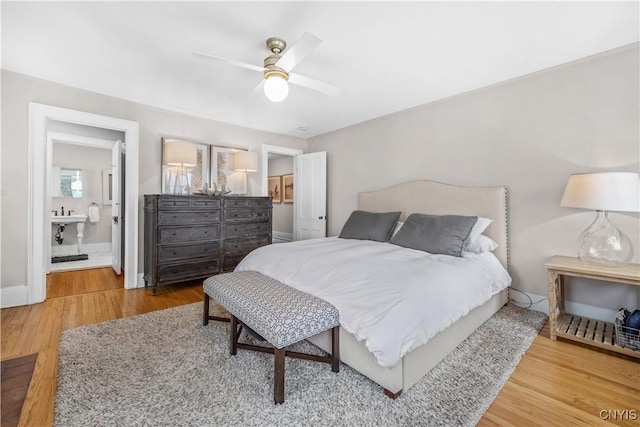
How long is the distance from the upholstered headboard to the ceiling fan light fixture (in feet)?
→ 7.39

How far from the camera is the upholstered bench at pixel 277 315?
150cm

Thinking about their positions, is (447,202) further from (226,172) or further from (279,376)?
(226,172)

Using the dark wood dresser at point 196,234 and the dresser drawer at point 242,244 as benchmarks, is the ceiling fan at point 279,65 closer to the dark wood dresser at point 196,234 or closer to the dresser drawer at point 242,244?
the dark wood dresser at point 196,234

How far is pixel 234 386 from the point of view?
1639 millimetres

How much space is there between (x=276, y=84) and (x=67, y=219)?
18.4 feet

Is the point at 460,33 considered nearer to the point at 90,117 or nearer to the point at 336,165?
the point at 336,165

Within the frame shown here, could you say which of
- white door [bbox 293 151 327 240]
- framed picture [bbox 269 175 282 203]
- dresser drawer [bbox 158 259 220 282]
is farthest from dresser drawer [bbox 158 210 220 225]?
framed picture [bbox 269 175 282 203]

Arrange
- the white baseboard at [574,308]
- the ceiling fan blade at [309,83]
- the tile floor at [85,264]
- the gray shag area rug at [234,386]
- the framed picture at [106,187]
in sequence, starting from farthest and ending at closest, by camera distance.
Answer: the framed picture at [106,187]
the tile floor at [85,264]
the white baseboard at [574,308]
the ceiling fan blade at [309,83]
the gray shag area rug at [234,386]

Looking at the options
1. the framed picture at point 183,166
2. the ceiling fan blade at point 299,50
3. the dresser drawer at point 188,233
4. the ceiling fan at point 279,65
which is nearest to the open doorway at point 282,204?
the framed picture at point 183,166

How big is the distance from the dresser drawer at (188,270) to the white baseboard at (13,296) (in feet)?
4.10

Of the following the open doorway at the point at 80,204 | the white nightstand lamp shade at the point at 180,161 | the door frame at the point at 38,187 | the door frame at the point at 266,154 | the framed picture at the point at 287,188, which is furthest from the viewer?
the framed picture at the point at 287,188

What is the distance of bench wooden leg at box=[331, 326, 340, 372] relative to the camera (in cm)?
174

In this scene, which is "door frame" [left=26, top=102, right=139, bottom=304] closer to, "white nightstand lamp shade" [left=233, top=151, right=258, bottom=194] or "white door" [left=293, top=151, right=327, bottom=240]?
"white nightstand lamp shade" [left=233, top=151, right=258, bottom=194]

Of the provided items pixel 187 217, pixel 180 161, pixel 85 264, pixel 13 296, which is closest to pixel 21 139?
pixel 180 161
